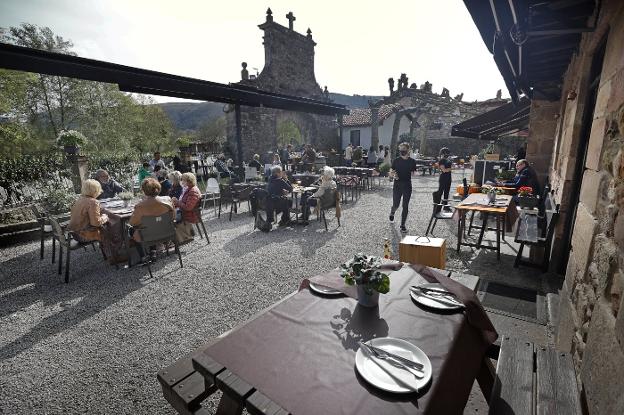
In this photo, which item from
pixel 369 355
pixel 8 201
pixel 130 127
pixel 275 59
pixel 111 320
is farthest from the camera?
pixel 130 127

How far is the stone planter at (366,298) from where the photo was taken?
6.04ft

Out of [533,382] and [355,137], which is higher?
[355,137]

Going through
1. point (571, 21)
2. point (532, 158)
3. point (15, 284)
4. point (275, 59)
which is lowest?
point (15, 284)

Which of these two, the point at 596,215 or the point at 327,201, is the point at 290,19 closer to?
the point at 327,201

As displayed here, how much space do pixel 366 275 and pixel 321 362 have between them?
1.89 feet

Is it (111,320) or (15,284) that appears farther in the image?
(15,284)

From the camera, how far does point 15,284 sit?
448 cm

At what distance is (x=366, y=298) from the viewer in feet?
6.08

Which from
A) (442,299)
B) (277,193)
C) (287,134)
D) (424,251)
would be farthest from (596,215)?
(287,134)

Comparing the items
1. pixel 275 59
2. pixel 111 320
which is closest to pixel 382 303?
pixel 111 320

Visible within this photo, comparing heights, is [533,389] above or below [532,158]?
below

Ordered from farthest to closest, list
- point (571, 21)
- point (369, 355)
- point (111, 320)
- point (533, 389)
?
point (111, 320) < point (571, 21) < point (533, 389) < point (369, 355)

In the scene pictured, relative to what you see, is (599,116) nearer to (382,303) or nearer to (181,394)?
(382,303)

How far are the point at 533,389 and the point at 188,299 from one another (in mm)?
3735
